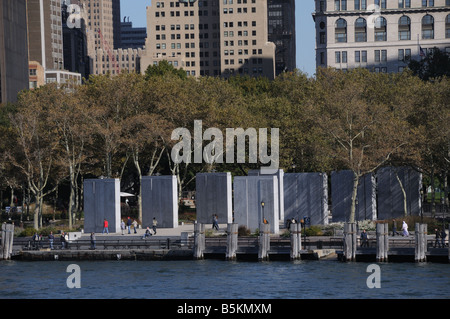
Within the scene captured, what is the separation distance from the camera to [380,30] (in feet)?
609

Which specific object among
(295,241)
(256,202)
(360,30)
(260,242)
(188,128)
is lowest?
(260,242)

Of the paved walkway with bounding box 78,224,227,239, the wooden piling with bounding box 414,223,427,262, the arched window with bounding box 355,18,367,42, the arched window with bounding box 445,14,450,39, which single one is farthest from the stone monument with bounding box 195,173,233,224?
the arched window with bounding box 445,14,450,39

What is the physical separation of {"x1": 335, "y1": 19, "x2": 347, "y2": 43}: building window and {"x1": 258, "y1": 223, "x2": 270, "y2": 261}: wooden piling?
126 metres

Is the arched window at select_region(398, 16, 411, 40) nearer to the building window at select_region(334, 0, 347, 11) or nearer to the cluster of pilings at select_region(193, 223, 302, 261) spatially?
the building window at select_region(334, 0, 347, 11)

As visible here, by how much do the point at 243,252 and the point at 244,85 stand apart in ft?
286

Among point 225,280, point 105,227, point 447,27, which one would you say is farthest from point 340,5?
point 225,280

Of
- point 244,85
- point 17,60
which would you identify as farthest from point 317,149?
point 17,60

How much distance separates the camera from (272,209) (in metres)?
76.8

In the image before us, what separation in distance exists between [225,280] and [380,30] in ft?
445

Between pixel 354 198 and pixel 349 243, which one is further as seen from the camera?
pixel 354 198

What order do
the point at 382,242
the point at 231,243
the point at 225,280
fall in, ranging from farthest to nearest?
1. the point at 231,243
2. the point at 382,242
3. the point at 225,280

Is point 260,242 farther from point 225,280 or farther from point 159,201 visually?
point 159,201

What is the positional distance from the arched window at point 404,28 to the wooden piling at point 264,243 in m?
127
